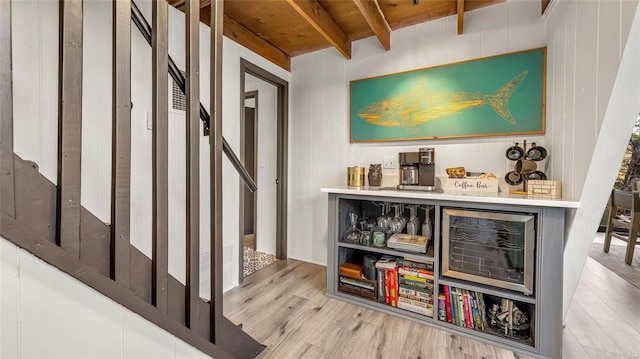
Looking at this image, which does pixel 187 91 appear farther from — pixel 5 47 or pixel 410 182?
pixel 410 182

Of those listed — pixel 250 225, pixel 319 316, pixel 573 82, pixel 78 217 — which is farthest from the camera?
pixel 250 225

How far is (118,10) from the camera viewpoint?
87 centimetres

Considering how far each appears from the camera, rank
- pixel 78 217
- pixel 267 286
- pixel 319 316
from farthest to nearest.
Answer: pixel 267 286 < pixel 319 316 < pixel 78 217

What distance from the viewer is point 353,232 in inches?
91.9

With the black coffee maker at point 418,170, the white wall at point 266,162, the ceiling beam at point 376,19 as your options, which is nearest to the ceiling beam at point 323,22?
the ceiling beam at point 376,19

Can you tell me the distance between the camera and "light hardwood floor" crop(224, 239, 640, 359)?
1.57 m

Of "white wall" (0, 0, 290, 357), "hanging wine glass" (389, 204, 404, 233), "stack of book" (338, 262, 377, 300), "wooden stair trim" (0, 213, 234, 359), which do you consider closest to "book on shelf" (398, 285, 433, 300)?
"stack of book" (338, 262, 377, 300)

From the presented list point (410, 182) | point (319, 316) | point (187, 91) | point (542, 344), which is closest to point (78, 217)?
point (187, 91)

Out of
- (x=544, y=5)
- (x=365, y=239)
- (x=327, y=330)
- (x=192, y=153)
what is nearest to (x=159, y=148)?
(x=192, y=153)

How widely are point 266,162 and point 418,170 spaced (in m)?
1.90

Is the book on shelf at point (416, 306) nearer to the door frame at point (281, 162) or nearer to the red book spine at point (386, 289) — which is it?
the red book spine at point (386, 289)

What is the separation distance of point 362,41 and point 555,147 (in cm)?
191

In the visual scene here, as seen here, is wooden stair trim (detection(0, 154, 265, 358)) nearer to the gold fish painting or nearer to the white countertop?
the white countertop

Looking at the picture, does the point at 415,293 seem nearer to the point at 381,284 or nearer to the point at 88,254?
the point at 381,284
